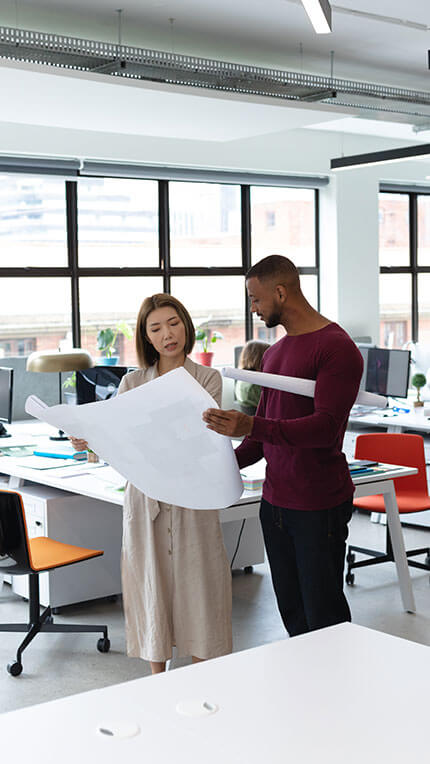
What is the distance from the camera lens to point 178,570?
3164 mm

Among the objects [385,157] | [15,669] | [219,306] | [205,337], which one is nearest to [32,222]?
[205,337]

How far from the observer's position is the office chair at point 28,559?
3.77 m

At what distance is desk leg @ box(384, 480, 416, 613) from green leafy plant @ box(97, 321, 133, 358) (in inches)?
157

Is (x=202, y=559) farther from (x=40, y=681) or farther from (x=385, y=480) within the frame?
(x=385, y=480)

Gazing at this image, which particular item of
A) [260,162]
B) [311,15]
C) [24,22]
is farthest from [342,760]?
[260,162]

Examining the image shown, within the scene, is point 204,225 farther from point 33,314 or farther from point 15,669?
point 15,669

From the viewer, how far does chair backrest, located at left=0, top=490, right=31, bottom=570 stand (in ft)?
12.3

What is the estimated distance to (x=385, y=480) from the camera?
4.34 metres

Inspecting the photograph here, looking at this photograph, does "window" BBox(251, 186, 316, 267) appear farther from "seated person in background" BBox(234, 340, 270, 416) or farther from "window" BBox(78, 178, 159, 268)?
"seated person in background" BBox(234, 340, 270, 416)

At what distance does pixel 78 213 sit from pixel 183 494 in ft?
20.5

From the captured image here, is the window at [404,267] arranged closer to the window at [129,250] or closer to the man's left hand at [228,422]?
the window at [129,250]

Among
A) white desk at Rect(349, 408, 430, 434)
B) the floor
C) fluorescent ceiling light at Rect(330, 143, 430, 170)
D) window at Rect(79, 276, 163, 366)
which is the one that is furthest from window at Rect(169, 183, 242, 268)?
the floor

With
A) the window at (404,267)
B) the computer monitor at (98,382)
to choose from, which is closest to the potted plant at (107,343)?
the computer monitor at (98,382)

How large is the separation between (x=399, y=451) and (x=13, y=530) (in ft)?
7.40
